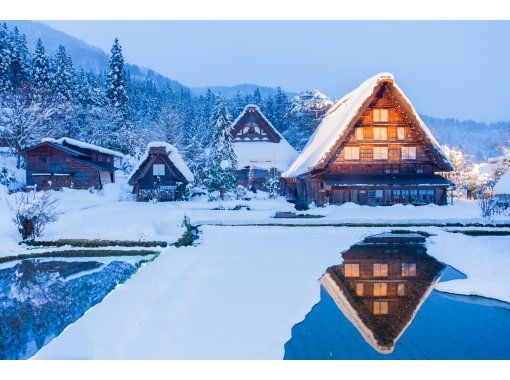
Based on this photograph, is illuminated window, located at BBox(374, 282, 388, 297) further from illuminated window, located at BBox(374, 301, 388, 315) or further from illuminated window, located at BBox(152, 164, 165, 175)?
illuminated window, located at BBox(152, 164, 165, 175)

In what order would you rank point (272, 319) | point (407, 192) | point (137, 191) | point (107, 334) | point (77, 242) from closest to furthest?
point (107, 334) → point (272, 319) → point (77, 242) → point (407, 192) → point (137, 191)

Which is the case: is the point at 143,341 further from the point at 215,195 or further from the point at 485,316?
the point at 215,195

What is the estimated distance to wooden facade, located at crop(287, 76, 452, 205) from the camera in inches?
1012

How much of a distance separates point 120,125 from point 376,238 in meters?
40.5

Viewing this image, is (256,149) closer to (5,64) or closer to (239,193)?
(239,193)

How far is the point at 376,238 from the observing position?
1598 centimetres

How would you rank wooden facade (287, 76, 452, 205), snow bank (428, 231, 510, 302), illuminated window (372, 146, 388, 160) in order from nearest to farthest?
snow bank (428, 231, 510, 302) < wooden facade (287, 76, 452, 205) < illuminated window (372, 146, 388, 160)

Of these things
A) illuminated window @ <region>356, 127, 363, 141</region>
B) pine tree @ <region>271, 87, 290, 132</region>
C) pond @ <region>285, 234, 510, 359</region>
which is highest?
pine tree @ <region>271, 87, 290, 132</region>

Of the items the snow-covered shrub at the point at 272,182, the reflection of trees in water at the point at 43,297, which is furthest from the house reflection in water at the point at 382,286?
the snow-covered shrub at the point at 272,182

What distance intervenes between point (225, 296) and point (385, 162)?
21.8 meters

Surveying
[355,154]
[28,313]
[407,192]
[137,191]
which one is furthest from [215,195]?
[28,313]

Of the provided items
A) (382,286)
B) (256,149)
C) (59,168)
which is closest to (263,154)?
(256,149)

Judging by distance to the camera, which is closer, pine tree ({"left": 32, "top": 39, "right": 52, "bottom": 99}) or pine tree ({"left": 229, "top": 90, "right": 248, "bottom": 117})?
pine tree ({"left": 32, "top": 39, "right": 52, "bottom": 99})

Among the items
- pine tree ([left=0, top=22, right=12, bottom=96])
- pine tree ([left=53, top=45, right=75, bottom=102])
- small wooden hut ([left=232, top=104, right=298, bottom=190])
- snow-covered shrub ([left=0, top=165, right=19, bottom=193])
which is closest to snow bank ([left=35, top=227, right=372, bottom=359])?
small wooden hut ([left=232, top=104, right=298, bottom=190])
